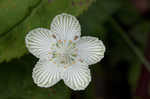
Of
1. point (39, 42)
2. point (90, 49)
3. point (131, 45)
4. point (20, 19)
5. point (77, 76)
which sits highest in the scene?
point (20, 19)

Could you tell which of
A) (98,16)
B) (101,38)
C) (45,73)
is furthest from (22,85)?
(98,16)

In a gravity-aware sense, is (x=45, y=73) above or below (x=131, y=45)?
above

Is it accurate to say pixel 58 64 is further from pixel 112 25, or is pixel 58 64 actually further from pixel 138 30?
pixel 138 30

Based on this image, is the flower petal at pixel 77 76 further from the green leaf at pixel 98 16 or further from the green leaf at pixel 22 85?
the green leaf at pixel 98 16

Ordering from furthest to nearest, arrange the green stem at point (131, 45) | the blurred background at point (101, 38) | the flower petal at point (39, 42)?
the green stem at point (131, 45) → the blurred background at point (101, 38) → the flower petal at point (39, 42)

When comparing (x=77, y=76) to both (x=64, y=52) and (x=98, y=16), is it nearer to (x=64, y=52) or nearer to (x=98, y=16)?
(x=64, y=52)

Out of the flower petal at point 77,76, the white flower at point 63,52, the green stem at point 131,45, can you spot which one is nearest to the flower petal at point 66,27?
the white flower at point 63,52

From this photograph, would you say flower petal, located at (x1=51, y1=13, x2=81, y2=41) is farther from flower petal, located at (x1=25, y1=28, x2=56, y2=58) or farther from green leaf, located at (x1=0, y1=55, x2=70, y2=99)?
green leaf, located at (x1=0, y1=55, x2=70, y2=99)

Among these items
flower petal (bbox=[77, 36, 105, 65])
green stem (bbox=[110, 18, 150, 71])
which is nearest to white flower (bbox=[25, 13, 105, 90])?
flower petal (bbox=[77, 36, 105, 65])
